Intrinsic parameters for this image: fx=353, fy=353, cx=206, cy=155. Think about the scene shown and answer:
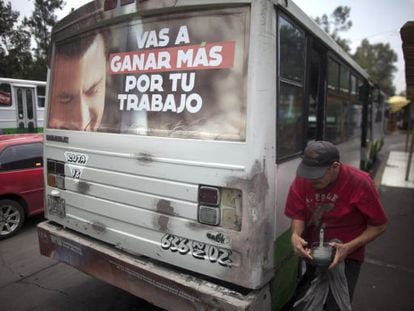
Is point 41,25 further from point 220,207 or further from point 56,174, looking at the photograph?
point 220,207

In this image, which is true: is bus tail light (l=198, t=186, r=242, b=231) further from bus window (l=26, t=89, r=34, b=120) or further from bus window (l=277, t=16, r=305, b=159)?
→ bus window (l=26, t=89, r=34, b=120)

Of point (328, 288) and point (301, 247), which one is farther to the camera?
A: point (328, 288)

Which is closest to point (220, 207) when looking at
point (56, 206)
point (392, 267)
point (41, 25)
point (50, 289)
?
point (56, 206)

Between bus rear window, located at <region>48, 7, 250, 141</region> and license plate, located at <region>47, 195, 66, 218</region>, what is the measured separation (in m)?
0.74

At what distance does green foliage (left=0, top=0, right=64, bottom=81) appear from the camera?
1925 cm

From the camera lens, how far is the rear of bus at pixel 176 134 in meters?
2.37

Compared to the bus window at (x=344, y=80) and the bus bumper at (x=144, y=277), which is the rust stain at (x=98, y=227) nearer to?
the bus bumper at (x=144, y=277)

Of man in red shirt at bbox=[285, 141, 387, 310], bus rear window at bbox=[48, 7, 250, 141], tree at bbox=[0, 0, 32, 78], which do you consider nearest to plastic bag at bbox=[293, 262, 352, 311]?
man in red shirt at bbox=[285, 141, 387, 310]

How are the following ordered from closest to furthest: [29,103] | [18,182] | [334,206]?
[334,206] → [18,182] → [29,103]

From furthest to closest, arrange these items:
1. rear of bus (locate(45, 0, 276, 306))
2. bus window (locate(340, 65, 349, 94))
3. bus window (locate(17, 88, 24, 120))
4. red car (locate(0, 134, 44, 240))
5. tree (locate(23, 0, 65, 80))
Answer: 1. tree (locate(23, 0, 65, 80))
2. bus window (locate(17, 88, 24, 120))
3. red car (locate(0, 134, 44, 240))
4. bus window (locate(340, 65, 349, 94))
5. rear of bus (locate(45, 0, 276, 306))

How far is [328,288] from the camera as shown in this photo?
250 centimetres

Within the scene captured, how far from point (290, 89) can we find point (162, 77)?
1026 millimetres

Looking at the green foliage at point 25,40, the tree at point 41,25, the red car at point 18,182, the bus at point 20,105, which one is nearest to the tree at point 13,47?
the green foliage at point 25,40

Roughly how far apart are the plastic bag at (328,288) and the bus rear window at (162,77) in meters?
1.14
